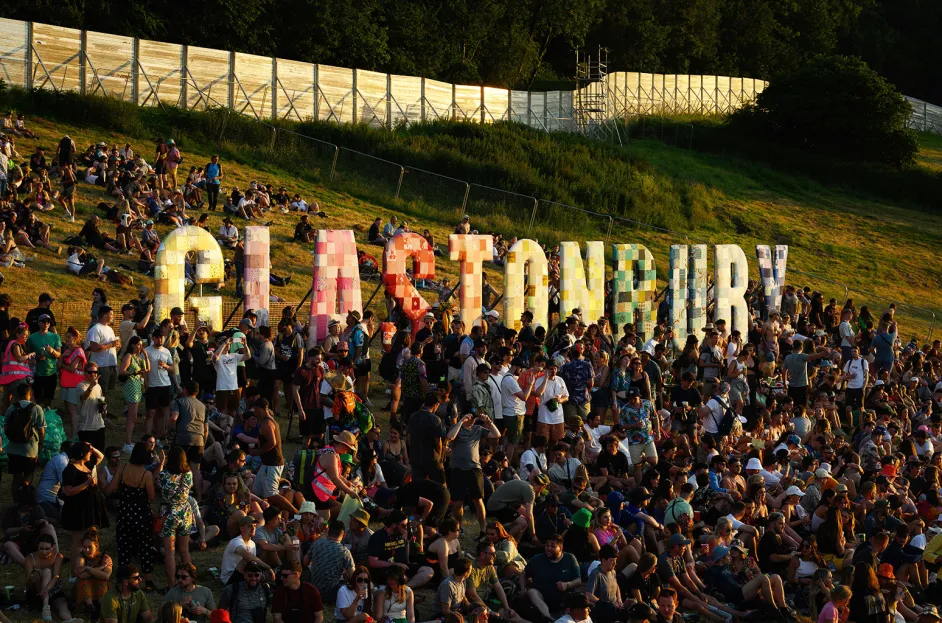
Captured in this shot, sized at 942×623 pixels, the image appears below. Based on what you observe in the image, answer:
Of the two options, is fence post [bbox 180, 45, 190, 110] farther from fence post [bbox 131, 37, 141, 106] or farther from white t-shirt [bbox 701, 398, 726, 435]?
white t-shirt [bbox 701, 398, 726, 435]

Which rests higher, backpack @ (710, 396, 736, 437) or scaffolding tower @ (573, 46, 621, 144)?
scaffolding tower @ (573, 46, 621, 144)

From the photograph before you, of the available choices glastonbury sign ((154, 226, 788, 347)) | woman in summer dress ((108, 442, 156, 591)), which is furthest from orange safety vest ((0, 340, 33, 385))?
woman in summer dress ((108, 442, 156, 591))

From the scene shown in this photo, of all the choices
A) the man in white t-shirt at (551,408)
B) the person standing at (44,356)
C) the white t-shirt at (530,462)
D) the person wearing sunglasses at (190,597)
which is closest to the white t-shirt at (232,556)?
the person wearing sunglasses at (190,597)

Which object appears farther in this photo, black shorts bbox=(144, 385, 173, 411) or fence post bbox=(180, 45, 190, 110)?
fence post bbox=(180, 45, 190, 110)

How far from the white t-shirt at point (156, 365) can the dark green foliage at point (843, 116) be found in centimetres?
5078

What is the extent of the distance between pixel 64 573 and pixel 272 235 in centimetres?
1837

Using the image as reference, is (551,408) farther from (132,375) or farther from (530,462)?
(132,375)

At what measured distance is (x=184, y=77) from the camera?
43625mm

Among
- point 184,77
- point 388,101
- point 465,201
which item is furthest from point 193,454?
point 388,101

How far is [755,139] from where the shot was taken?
64.0 metres

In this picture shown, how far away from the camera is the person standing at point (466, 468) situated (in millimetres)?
16328

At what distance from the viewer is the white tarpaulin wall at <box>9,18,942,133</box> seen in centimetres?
4012

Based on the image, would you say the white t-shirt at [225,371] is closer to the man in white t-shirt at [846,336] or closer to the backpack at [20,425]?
the backpack at [20,425]

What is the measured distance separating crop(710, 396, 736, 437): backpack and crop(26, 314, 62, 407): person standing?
9918mm
